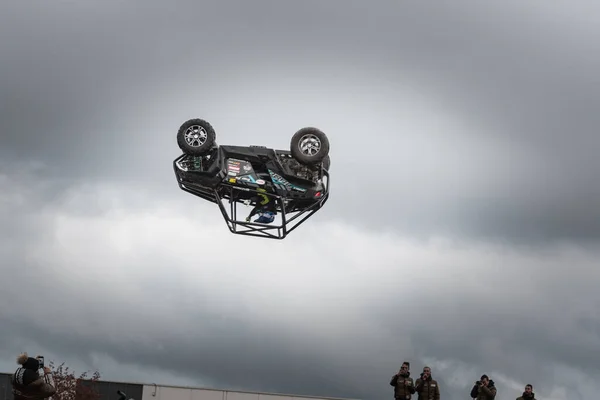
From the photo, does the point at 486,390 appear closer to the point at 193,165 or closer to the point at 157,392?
the point at 193,165

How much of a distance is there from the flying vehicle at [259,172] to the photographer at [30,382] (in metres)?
16.9

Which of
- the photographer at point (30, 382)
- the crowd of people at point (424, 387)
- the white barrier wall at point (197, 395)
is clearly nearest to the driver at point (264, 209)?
the crowd of people at point (424, 387)

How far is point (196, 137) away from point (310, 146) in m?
3.99

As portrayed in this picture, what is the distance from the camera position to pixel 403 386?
28047 millimetres

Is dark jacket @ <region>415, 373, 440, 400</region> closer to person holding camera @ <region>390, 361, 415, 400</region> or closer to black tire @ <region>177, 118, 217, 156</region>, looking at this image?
person holding camera @ <region>390, 361, 415, 400</region>

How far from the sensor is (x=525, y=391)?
27.2 metres

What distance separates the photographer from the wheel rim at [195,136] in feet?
112

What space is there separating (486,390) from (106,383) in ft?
73.3

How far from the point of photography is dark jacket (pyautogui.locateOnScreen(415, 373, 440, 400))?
92.0 ft

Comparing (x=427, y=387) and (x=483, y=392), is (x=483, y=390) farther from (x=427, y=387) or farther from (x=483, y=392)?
(x=427, y=387)

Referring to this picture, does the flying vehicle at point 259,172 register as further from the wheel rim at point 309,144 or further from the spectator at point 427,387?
the spectator at point 427,387

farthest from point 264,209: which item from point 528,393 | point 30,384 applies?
point 30,384

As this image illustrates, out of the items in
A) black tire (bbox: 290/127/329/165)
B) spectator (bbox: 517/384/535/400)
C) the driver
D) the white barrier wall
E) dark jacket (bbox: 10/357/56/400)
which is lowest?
dark jacket (bbox: 10/357/56/400)

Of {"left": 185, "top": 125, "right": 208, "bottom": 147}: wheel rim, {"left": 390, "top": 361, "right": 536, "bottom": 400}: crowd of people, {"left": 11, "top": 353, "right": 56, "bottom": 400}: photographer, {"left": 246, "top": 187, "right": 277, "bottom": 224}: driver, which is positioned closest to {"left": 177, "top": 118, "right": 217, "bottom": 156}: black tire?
{"left": 185, "top": 125, "right": 208, "bottom": 147}: wheel rim
